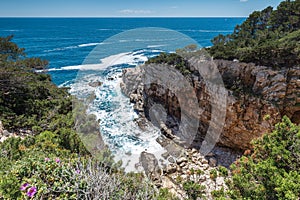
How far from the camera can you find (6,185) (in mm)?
2979

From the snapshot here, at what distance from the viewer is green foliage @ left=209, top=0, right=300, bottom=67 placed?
29.6ft

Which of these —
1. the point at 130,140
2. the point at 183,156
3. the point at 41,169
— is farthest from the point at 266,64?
the point at 41,169

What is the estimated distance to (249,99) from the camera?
9.45 m

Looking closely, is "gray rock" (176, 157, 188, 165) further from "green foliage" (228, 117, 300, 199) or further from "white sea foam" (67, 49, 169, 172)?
"green foliage" (228, 117, 300, 199)

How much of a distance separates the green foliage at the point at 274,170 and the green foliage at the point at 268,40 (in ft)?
21.0

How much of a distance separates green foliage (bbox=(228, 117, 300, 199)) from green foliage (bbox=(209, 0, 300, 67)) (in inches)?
252

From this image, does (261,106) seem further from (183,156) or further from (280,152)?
(280,152)

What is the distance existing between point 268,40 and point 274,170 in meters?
10.5

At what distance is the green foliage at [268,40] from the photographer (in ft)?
29.6

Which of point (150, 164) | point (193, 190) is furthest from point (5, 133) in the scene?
point (193, 190)

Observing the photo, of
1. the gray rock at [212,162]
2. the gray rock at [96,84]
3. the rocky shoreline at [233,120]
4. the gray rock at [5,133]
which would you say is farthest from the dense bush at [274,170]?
the gray rock at [96,84]

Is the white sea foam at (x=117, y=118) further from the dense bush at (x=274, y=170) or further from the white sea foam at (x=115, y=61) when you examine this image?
the dense bush at (x=274, y=170)

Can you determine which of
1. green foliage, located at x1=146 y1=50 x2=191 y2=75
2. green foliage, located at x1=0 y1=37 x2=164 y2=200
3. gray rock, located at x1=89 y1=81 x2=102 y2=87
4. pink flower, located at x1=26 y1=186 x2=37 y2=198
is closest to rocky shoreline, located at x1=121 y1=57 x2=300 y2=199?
green foliage, located at x1=146 y1=50 x2=191 y2=75

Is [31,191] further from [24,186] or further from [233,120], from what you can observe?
[233,120]
